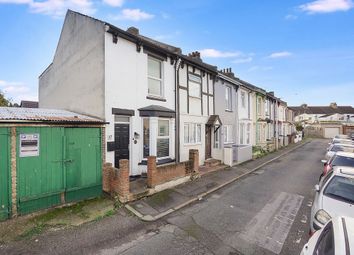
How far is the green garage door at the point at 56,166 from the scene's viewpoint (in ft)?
23.1

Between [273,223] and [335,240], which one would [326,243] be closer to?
[335,240]

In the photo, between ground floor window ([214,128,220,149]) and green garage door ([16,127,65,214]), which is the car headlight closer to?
green garage door ([16,127,65,214])

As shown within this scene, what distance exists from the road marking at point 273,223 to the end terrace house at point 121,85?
209 inches

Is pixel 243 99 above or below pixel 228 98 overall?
above

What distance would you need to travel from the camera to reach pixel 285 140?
33.6m

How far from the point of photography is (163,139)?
39.0 feet

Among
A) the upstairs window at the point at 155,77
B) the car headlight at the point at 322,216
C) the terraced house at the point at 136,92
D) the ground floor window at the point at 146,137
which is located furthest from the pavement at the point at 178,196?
the upstairs window at the point at 155,77

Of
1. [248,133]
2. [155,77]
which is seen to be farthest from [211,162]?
[248,133]

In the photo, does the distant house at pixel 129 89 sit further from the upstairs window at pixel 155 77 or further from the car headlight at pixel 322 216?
the car headlight at pixel 322 216

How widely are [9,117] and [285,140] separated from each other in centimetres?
3353

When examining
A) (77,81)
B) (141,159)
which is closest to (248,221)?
(141,159)

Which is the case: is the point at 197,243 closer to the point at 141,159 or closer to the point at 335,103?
the point at 141,159

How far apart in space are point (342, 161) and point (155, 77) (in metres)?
9.36

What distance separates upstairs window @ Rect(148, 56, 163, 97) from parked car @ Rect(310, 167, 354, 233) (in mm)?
7966
